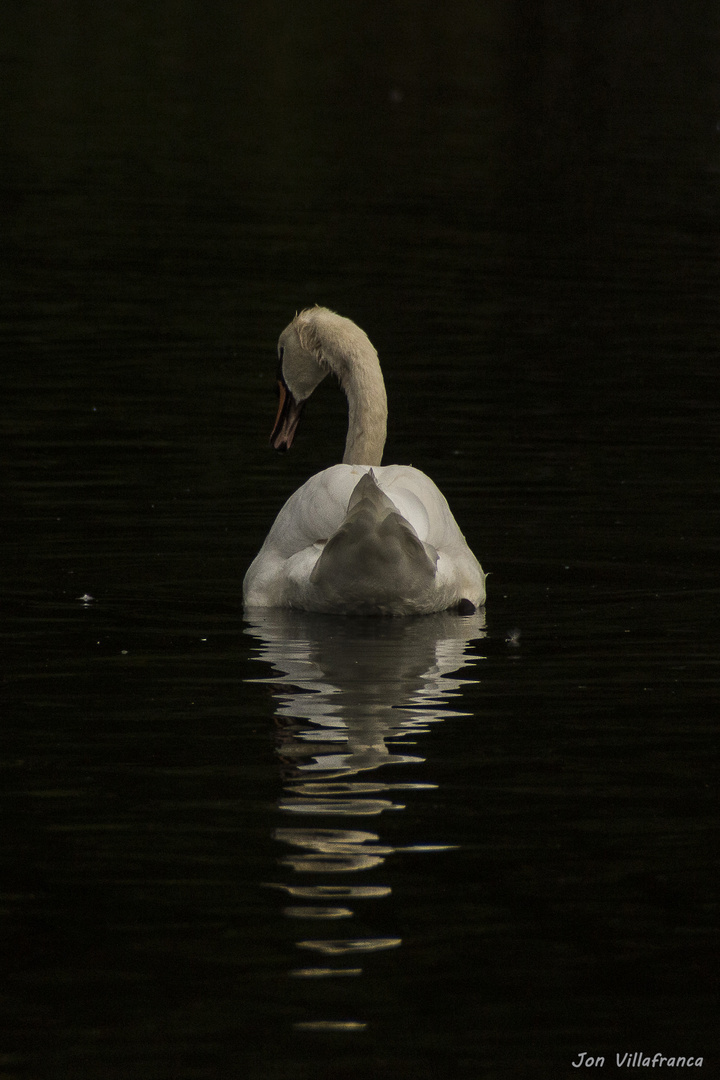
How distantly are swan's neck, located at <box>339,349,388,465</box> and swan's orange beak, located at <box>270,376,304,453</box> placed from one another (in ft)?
2.23

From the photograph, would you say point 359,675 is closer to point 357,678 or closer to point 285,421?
point 357,678

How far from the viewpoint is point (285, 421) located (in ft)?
40.2

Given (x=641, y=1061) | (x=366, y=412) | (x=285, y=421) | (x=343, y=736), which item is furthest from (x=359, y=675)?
(x=641, y=1061)

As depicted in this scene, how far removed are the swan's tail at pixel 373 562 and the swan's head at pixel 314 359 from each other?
6.30 feet

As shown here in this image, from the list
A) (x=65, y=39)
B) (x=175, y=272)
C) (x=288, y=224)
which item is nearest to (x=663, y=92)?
(x=65, y=39)

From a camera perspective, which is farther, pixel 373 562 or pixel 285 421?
pixel 285 421

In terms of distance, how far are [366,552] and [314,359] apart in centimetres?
283

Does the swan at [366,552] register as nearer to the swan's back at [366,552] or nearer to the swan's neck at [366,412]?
the swan's back at [366,552]

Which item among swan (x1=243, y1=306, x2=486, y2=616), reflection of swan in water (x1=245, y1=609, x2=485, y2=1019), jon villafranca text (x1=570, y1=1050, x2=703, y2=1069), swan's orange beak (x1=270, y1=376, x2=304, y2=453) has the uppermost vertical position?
swan's orange beak (x1=270, y1=376, x2=304, y2=453)

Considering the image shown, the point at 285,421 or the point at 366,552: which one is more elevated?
the point at 285,421

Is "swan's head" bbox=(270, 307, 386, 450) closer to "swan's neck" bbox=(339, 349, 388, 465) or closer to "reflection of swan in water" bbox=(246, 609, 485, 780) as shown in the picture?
"swan's neck" bbox=(339, 349, 388, 465)

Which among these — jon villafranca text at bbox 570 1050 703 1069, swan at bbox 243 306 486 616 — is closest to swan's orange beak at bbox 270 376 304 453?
swan at bbox 243 306 486 616

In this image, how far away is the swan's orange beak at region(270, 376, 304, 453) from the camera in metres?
12.2

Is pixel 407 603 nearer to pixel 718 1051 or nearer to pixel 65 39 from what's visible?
pixel 718 1051
